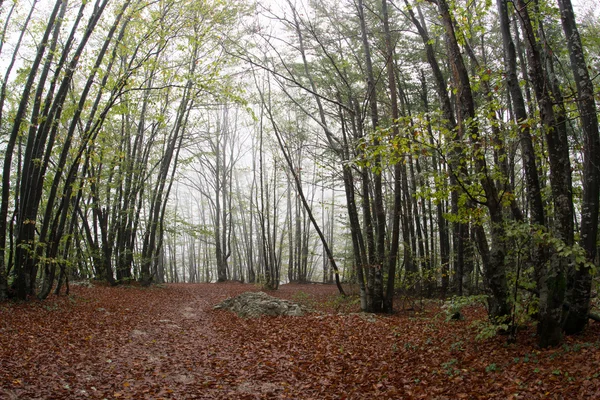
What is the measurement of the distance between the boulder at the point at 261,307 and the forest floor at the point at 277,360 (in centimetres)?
118

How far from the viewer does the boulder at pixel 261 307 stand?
33.8 feet

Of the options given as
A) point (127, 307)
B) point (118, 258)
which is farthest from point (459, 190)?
point (118, 258)

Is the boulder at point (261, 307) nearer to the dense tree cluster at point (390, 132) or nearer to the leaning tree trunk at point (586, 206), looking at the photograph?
the dense tree cluster at point (390, 132)

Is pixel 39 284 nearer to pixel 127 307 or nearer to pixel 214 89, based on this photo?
pixel 127 307

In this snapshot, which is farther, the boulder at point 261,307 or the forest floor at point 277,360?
the boulder at point 261,307

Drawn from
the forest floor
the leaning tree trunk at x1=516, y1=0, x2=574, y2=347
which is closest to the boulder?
the forest floor

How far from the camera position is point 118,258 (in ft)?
54.5

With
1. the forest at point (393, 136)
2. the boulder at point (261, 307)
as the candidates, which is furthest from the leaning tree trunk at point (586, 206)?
the boulder at point (261, 307)

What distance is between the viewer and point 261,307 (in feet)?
34.5

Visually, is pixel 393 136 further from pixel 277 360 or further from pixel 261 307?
pixel 261 307

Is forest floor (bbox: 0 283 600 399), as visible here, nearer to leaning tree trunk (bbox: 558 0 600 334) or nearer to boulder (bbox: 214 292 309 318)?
leaning tree trunk (bbox: 558 0 600 334)

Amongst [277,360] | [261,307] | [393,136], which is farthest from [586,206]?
[261,307]

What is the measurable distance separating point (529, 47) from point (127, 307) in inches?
431

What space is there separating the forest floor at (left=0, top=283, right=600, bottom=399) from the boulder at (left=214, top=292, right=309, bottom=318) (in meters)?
1.18
